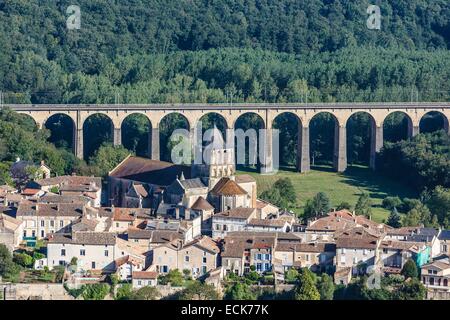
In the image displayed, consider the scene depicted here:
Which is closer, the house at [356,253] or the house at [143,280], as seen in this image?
the house at [143,280]

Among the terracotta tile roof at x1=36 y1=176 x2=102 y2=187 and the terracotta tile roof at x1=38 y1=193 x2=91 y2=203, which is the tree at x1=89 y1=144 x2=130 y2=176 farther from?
the terracotta tile roof at x1=38 y1=193 x2=91 y2=203

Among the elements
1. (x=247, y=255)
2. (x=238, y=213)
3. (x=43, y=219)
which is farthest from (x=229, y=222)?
(x=43, y=219)

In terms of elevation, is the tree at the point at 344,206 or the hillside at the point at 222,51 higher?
the hillside at the point at 222,51

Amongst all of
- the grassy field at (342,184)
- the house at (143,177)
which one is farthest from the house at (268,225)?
the grassy field at (342,184)

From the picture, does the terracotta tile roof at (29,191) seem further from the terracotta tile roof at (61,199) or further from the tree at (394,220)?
the tree at (394,220)

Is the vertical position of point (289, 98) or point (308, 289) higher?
point (289, 98)
